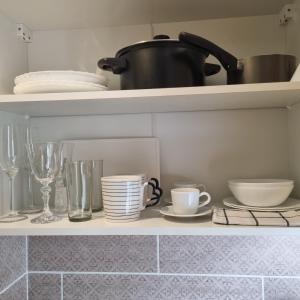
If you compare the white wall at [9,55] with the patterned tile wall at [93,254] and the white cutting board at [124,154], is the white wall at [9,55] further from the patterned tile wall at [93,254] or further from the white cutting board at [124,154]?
the patterned tile wall at [93,254]

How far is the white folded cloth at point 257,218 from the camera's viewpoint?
61cm

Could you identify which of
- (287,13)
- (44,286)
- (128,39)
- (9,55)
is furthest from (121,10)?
(44,286)

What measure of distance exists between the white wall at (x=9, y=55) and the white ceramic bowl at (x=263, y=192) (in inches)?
24.4

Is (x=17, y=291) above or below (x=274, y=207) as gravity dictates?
below

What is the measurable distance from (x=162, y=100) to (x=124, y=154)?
249mm

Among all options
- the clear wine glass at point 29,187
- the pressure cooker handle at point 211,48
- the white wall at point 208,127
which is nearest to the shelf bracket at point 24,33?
the white wall at point 208,127

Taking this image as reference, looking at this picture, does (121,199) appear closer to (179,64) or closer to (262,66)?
(179,64)

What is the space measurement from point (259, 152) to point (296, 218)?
0.29 m

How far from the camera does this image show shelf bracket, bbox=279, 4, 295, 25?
0.81 m

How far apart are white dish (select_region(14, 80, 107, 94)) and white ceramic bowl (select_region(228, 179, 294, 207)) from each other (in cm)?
40

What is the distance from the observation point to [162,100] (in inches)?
27.9

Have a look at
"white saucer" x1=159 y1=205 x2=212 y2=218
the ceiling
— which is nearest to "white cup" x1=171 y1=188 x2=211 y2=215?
"white saucer" x1=159 y1=205 x2=212 y2=218

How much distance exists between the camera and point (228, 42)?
0.89 meters

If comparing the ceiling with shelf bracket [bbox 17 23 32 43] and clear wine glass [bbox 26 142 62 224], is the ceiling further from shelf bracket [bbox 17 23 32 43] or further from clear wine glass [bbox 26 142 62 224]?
Answer: clear wine glass [bbox 26 142 62 224]
